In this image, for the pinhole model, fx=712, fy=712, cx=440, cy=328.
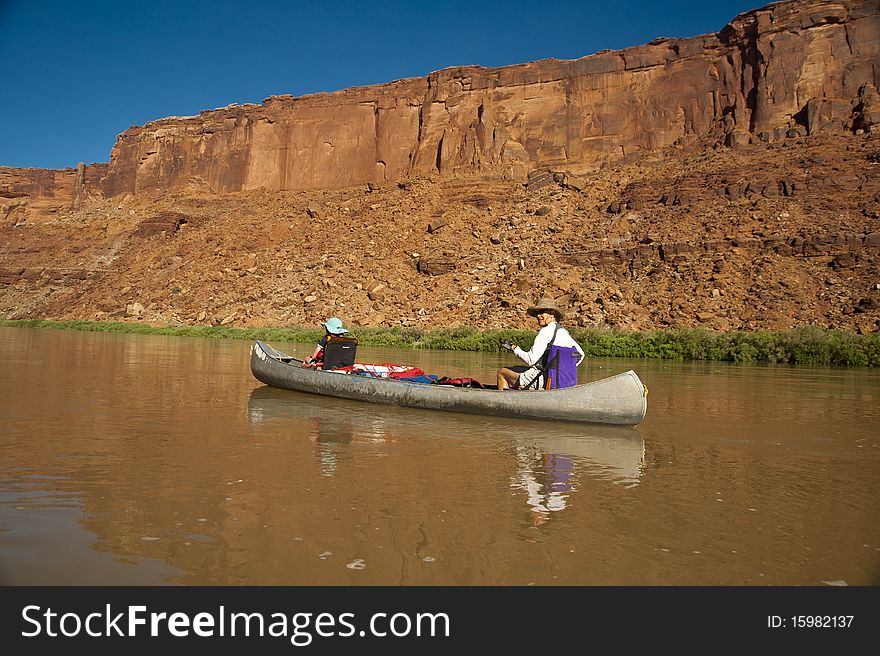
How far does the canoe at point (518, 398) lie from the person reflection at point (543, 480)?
69.0 inches

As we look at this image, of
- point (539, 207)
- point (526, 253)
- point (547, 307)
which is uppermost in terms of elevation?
point (539, 207)

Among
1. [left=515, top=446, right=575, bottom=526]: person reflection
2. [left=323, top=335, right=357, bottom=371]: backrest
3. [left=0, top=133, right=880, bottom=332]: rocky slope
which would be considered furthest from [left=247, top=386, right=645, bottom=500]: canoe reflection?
[left=0, top=133, right=880, bottom=332]: rocky slope

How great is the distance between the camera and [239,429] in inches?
332

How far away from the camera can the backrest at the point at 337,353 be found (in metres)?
12.5

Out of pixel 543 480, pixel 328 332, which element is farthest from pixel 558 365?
pixel 328 332

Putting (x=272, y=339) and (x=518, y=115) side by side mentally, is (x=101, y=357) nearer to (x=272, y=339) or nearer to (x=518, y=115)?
(x=272, y=339)

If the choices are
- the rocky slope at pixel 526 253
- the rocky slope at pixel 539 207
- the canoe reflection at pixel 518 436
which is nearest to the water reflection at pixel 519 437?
the canoe reflection at pixel 518 436

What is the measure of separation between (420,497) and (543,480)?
127 cm

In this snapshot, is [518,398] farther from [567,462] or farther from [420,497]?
[420,497]

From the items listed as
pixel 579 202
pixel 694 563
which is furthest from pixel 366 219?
pixel 694 563

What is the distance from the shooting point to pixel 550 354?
966 centimetres

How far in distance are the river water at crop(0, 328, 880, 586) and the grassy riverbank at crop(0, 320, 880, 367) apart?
14.9 metres

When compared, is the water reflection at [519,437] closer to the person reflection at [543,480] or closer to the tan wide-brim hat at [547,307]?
the person reflection at [543,480]

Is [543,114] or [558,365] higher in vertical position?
[543,114]
